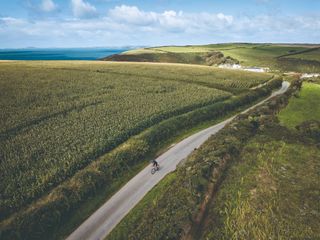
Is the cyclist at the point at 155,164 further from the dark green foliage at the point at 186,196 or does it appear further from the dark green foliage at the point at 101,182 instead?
the dark green foliage at the point at 101,182

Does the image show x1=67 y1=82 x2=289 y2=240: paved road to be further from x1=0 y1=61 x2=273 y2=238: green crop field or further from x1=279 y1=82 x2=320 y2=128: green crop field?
x1=279 y1=82 x2=320 y2=128: green crop field

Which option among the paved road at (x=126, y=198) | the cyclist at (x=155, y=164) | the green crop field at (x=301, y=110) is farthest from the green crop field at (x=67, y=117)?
the green crop field at (x=301, y=110)

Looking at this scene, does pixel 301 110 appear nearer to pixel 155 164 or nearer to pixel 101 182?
pixel 155 164

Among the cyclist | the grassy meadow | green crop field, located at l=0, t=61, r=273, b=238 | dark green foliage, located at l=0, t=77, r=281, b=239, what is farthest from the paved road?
green crop field, located at l=0, t=61, r=273, b=238

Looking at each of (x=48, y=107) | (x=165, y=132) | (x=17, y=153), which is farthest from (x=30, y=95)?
(x=165, y=132)

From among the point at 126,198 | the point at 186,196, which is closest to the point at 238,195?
the point at 186,196

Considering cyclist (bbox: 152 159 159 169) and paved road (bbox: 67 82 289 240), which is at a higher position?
cyclist (bbox: 152 159 159 169)
